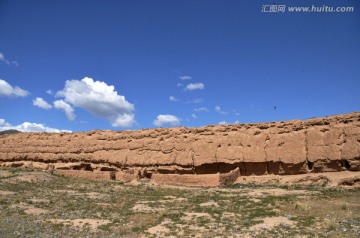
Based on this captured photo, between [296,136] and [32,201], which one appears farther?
[296,136]

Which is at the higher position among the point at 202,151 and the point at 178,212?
the point at 202,151

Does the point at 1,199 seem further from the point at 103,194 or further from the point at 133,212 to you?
the point at 133,212

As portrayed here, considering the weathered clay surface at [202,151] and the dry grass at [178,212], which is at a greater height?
the weathered clay surface at [202,151]

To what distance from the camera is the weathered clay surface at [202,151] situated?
24.6 m

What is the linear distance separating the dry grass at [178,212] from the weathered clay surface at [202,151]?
11.6 ft

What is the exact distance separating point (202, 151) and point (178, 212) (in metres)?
13.3

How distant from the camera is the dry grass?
1220 centimetres

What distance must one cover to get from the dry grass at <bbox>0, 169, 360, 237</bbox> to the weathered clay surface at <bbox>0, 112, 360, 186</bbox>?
3528mm

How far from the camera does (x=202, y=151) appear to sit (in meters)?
28.8

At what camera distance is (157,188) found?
25.6 meters

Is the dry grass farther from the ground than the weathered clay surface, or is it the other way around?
the weathered clay surface

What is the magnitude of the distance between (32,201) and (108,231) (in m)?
7.73

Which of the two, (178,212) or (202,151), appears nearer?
→ (178,212)

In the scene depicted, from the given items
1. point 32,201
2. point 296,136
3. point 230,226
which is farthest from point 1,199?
point 296,136
